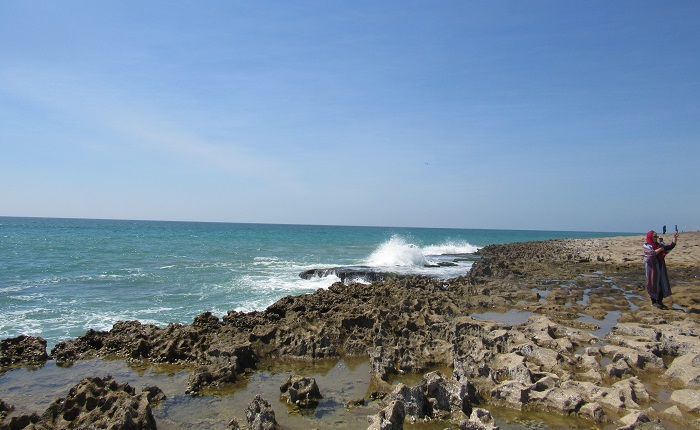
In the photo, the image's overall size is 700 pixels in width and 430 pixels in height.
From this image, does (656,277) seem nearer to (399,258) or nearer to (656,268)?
(656,268)

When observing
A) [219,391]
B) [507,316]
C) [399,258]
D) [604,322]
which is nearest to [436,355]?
[219,391]

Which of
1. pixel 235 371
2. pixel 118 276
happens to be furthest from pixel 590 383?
pixel 118 276

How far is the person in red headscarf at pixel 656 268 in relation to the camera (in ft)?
46.6

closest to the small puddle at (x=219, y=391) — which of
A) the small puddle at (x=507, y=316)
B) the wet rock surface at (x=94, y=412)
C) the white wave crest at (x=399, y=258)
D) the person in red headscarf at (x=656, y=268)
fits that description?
the wet rock surface at (x=94, y=412)

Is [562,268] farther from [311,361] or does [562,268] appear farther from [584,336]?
[311,361]

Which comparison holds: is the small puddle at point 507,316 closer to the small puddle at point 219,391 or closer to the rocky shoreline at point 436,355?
the rocky shoreline at point 436,355

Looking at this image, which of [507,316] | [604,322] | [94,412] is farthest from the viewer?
[507,316]

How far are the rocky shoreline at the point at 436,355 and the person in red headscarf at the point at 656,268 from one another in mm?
697

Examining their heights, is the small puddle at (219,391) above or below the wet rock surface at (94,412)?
below

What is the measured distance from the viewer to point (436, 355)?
31.2 feet

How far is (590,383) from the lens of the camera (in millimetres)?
7281

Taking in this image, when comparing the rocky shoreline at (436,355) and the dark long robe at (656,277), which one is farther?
the dark long robe at (656,277)

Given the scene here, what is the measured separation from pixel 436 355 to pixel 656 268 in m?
10.1

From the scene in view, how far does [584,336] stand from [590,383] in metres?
3.69
